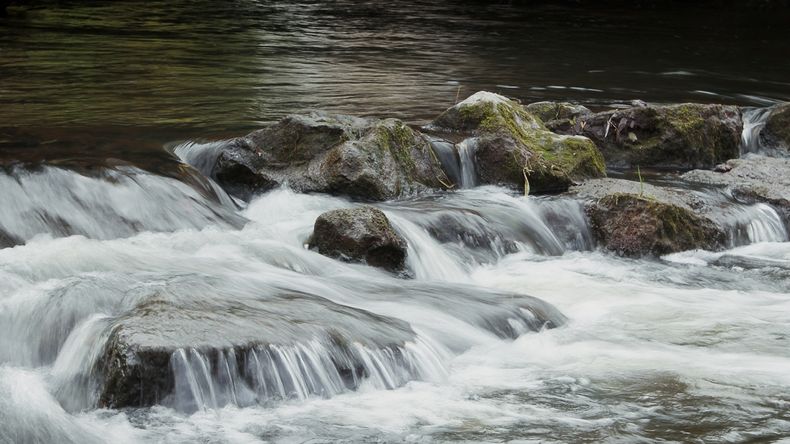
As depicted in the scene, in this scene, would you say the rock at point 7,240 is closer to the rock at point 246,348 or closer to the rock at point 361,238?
the rock at point 246,348

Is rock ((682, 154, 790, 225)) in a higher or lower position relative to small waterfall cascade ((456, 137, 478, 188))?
lower

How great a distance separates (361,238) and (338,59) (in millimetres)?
9601

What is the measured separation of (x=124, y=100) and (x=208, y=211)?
14.3 feet

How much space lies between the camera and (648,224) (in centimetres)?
784

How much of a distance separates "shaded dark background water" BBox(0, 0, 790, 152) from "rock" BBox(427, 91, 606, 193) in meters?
1.37

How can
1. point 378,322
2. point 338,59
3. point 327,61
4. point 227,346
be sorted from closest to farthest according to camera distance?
point 227,346
point 378,322
point 327,61
point 338,59

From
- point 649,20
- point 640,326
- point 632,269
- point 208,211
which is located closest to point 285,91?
point 208,211

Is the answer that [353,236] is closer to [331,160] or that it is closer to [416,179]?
[331,160]

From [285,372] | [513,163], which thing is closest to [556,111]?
[513,163]

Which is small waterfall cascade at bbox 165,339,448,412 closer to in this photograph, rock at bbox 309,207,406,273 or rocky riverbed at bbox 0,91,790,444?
rocky riverbed at bbox 0,91,790,444

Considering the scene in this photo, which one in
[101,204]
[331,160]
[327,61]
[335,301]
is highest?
[331,160]

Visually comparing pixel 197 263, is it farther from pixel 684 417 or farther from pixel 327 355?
pixel 684 417

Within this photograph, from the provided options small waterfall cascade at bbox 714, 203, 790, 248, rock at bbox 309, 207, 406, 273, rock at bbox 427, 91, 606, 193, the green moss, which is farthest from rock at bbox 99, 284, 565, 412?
small waterfall cascade at bbox 714, 203, 790, 248

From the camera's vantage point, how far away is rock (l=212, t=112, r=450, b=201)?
8188 mm
